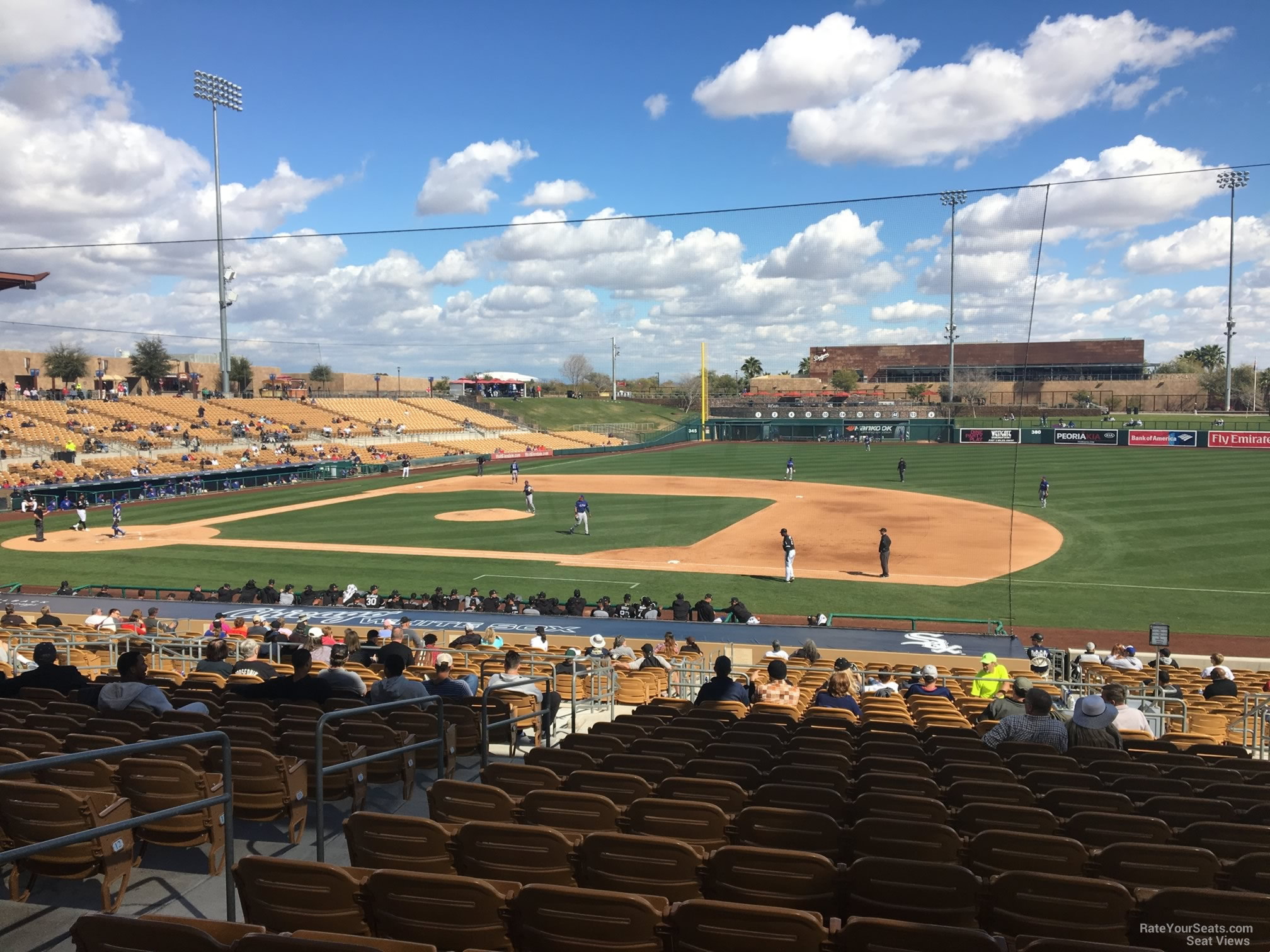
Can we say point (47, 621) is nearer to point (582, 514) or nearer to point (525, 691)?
point (525, 691)

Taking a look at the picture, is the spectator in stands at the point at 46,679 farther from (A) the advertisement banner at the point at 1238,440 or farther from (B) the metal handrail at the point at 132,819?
(A) the advertisement banner at the point at 1238,440

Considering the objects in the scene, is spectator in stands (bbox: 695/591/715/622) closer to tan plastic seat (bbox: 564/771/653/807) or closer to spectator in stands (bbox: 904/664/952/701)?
spectator in stands (bbox: 904/664/952/701)

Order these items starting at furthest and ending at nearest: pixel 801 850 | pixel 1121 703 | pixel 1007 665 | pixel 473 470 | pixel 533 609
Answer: pixel 473 470, pixel 533 609, pixel 1007 665, pixel 1121 703, pixel 801 850

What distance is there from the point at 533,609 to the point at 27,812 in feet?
55.1

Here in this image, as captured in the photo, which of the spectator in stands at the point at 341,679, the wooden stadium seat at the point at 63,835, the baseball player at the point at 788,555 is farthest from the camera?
the baseball player at the point at 788,555

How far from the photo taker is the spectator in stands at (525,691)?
8797mm

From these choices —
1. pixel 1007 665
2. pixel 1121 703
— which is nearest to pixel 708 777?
pixel 1121 703

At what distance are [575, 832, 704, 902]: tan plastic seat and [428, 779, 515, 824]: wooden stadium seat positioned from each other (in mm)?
1008

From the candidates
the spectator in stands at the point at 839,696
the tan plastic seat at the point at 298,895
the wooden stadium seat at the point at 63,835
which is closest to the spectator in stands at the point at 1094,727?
the spectator in stands at the point at 839,696

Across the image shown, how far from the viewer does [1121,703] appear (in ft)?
27.9

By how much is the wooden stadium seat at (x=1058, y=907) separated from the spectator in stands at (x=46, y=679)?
28.5ft

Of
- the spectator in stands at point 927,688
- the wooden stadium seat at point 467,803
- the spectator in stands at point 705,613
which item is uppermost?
the wooden stadium seat at point 467,803

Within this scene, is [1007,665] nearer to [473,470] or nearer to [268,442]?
[473,470]

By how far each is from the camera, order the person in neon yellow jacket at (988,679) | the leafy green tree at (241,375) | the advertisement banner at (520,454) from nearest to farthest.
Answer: the person in neon yellow jacket at (988,679) < the advertisement banner at (520,454) < the leafy green tree at (241,375)
